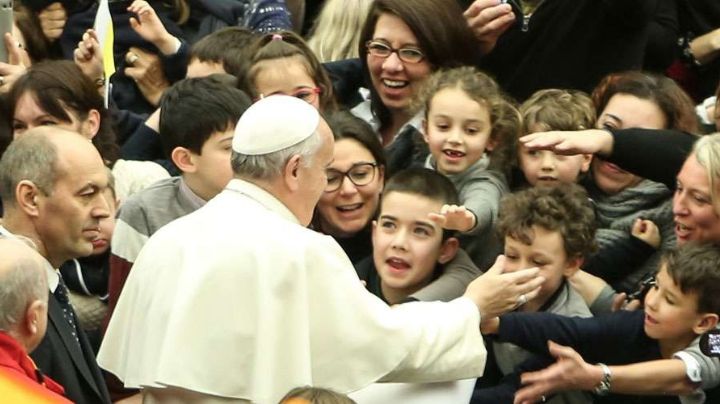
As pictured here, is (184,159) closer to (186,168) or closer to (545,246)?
(186,168)

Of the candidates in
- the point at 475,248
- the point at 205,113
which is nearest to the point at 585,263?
the point at 475,248

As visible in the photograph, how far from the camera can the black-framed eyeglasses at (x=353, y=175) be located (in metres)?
6.42

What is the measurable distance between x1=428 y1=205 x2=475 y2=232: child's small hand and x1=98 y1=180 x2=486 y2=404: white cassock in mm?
599

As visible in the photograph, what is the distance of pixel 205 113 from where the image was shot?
20.3 feet

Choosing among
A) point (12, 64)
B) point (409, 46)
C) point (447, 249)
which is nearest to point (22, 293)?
point (447, 249)

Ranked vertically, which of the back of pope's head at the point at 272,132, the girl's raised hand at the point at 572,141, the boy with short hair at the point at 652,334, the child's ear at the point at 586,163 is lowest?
the boy with short hair at the point at 652,334

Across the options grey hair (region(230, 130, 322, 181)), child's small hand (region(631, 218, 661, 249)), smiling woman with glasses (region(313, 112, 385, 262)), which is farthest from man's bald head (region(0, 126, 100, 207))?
child's small hand (region(631, 218, 661, 249))

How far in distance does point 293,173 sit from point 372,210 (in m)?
1.28

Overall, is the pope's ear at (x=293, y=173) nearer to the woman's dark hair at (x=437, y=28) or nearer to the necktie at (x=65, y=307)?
the necktie at (x=65, y=307)

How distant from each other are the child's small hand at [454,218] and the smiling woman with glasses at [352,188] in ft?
1.79

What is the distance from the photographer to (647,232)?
6246 millimetres


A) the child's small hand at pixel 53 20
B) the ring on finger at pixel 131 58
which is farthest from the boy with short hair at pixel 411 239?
the child's small hand at pixel 53 20

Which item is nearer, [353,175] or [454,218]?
[454,218]

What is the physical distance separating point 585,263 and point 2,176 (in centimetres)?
→ 210
